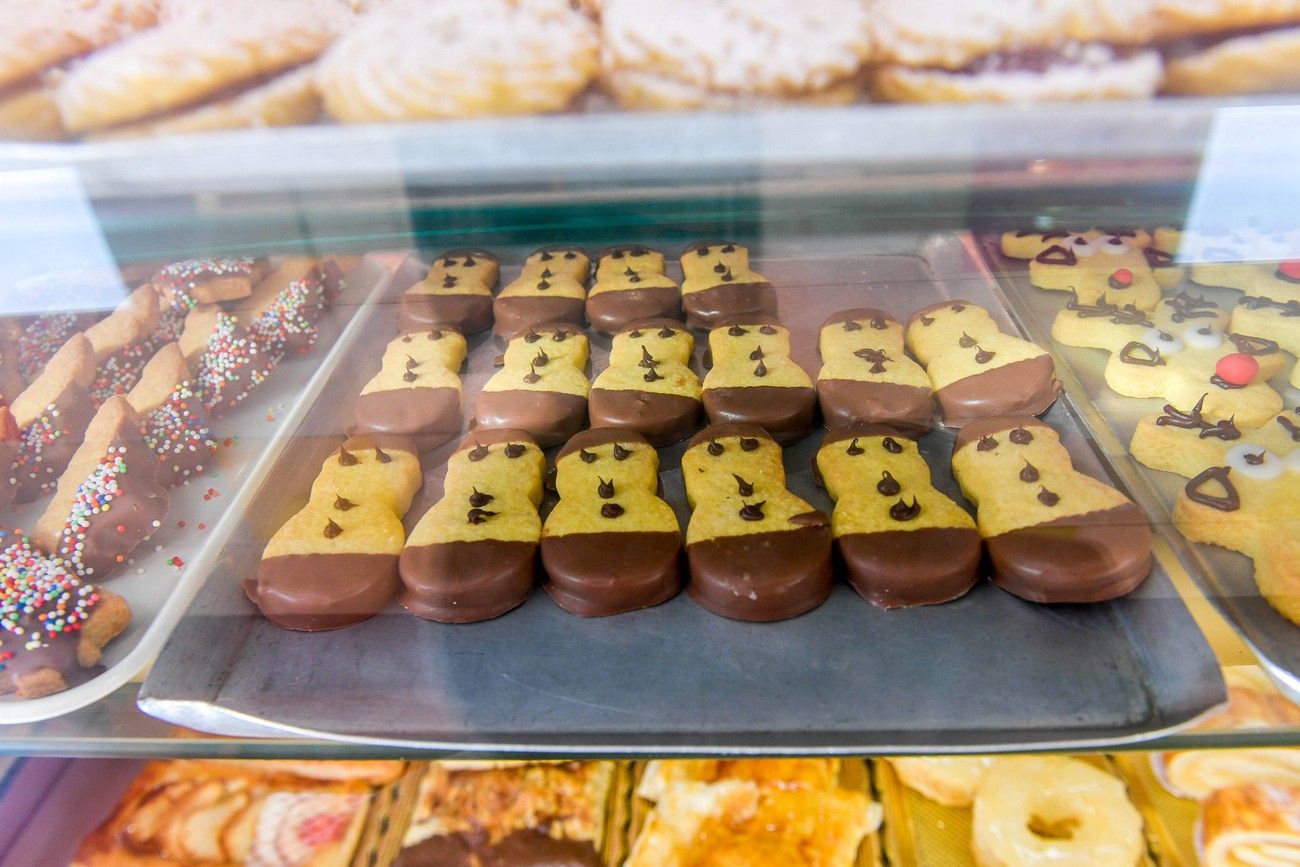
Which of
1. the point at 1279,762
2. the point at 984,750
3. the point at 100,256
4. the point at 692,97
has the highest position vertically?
the point at 692,97

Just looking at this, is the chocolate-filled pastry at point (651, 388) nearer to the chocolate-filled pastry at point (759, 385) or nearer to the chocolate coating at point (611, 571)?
the chocolate-filled pastry at point (759, 385)

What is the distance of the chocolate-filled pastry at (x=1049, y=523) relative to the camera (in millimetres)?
1435

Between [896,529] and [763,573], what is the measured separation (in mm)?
269

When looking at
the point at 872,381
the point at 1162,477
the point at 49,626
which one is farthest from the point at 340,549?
the point at 1162,477

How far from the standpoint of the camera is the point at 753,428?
1860mm

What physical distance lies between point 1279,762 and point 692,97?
65.7 inches

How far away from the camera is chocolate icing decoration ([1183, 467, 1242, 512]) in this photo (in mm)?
1515

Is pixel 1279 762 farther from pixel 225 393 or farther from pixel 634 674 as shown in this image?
pixel 225 393

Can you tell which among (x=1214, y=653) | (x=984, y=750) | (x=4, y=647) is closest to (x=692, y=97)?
(x=984, y=750)

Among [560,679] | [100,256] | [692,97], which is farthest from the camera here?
[100,256]

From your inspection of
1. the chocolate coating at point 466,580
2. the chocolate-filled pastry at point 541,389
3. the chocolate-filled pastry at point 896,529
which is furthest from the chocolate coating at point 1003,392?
the chocolate coating at point 466,580

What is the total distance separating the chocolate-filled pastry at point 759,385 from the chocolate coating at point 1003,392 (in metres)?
0.32

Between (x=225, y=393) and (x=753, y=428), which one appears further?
(x=225, y=393)

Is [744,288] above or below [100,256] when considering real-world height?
below
